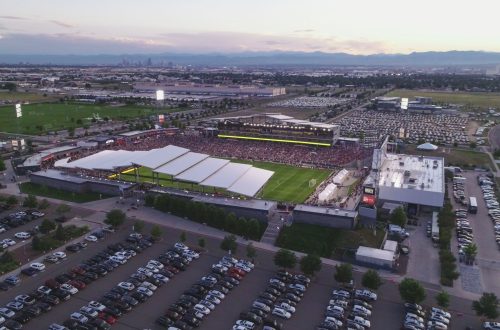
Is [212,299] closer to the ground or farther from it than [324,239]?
closer to the ground

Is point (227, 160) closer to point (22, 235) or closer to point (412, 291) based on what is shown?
point (22, 235)

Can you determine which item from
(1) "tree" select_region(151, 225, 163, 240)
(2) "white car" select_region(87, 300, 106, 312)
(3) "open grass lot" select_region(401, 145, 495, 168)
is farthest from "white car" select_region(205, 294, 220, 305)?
(3) "open grass lot" select_region(401, 145, 495, 168)

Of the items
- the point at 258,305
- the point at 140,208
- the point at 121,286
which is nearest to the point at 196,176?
the point at 140,208

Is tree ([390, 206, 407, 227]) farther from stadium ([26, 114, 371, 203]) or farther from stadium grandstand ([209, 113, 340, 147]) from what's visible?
stadium grandstand ([209, 113, 340, 147])

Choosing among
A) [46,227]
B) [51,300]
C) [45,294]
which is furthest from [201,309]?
[46,227]

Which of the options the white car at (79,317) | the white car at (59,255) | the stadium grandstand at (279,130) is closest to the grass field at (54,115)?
the stadium grandstand at (279,130)

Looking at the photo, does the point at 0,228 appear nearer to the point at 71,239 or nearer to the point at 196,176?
the point at 71,239
